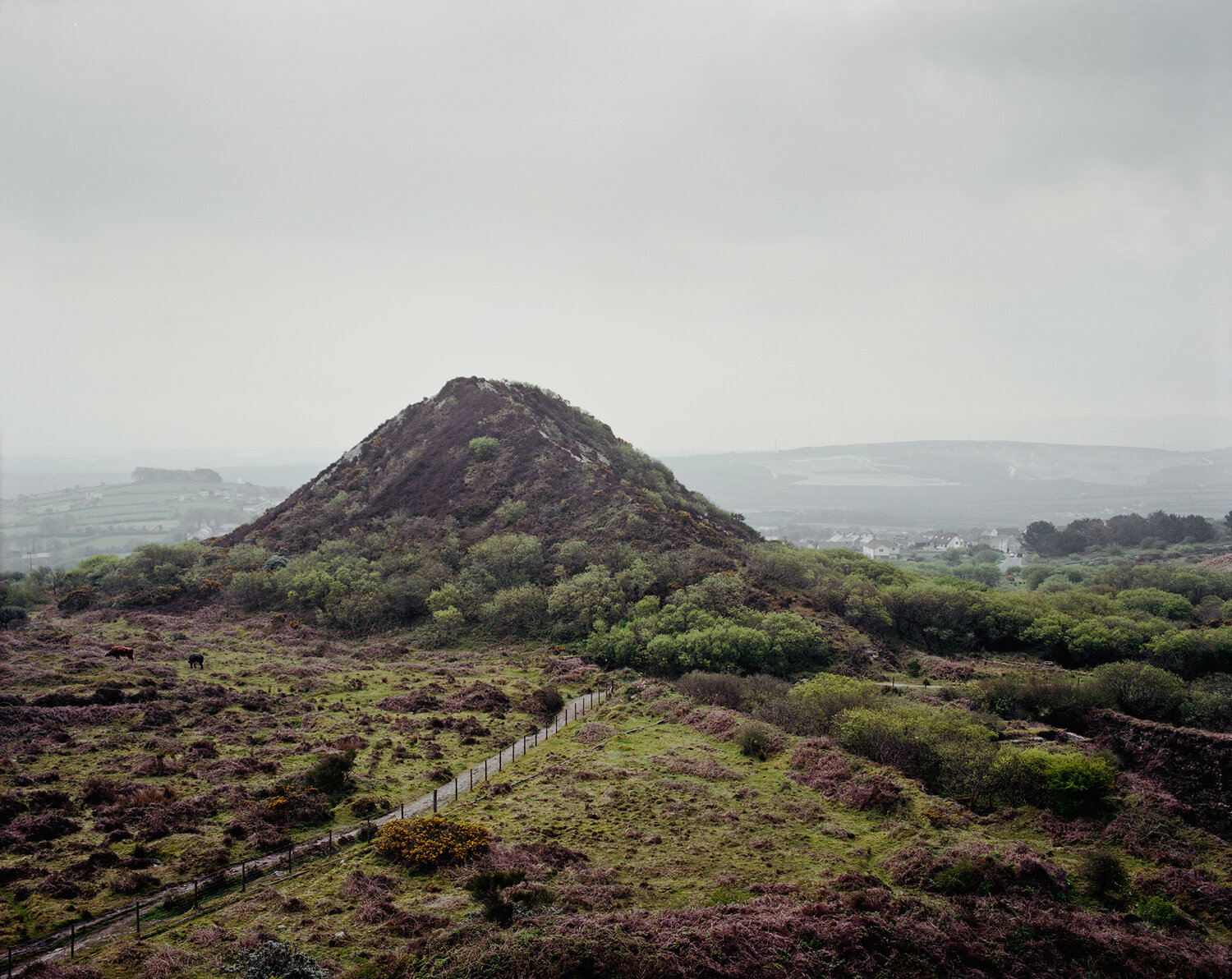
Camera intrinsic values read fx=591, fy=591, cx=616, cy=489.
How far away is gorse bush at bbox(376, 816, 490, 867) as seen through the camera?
22297 millimetres

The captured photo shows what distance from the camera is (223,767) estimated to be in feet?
95.7

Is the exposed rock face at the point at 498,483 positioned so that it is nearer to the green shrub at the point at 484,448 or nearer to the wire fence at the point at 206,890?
the green shrub at the point at 484,448

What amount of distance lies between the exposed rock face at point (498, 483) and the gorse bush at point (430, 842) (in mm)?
51396

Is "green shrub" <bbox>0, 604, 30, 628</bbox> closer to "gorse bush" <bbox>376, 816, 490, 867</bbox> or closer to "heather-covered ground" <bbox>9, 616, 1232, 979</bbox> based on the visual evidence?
"heather-covered ground" <bbox>9, 616, 1232, 979</bbox>

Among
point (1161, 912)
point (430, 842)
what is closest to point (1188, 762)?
→ point (1161, 912)

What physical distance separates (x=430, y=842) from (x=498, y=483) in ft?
226

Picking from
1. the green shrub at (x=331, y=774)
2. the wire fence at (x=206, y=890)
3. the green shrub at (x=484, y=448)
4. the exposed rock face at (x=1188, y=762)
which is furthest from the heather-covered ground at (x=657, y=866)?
the green shrub at (x=484, y=448)

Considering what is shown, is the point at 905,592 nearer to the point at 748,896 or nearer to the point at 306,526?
the point at 748,896

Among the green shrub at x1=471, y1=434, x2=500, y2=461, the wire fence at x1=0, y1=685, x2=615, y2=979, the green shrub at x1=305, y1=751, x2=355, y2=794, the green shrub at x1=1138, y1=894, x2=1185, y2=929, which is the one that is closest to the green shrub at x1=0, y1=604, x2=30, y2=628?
the green shrub at x1=305, y1=751, x2=355, y2=794

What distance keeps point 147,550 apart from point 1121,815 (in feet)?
332

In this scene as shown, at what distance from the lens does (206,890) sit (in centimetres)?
2022

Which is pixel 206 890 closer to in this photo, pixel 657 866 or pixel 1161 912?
pixel 657 866

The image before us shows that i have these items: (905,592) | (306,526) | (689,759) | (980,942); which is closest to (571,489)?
(306,526)

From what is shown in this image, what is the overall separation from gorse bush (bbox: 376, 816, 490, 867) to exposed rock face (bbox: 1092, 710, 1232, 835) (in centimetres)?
2903
